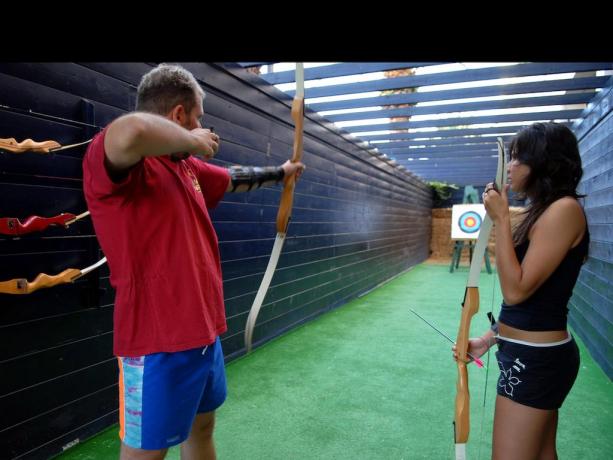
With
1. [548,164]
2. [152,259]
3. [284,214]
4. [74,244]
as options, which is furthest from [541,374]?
[74,244]

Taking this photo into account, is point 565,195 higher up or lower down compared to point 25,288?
higher up

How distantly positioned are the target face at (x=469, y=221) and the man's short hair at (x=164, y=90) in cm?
756

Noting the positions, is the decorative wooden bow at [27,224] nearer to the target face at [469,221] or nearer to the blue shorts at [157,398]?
the blue shorts at [157,398]

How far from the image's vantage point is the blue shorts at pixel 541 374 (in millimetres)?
880

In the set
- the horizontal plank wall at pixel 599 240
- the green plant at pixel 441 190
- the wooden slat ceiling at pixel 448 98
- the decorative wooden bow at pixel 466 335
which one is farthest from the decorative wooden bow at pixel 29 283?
the green plant at pixel 441 190

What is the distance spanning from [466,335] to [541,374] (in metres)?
0.20

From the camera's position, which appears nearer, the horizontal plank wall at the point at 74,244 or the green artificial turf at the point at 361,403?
the horizontal plank wall at the point at 74,244

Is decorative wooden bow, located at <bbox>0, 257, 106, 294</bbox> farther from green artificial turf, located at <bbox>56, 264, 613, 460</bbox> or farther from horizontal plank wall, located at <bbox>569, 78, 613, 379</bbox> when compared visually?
horizontal plank wall, located at <bbox>569, 78, 613, 379</bbox>

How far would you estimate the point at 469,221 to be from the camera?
7.73m

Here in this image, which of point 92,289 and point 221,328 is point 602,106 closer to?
point 221,328
